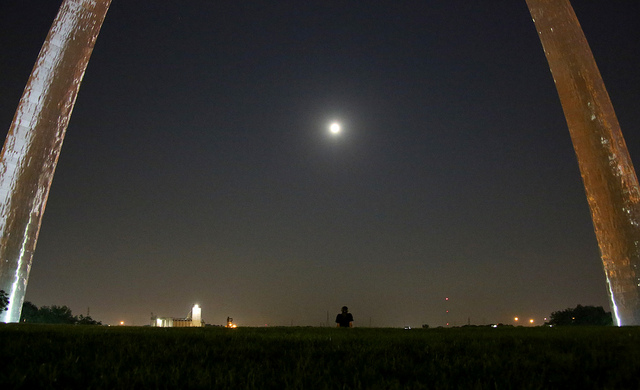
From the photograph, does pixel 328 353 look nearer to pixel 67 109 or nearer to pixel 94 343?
pixel 94 343

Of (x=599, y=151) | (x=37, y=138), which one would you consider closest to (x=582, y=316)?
(x=599, y=151)

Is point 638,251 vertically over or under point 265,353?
over

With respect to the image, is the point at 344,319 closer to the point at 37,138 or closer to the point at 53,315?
the point at 37,138

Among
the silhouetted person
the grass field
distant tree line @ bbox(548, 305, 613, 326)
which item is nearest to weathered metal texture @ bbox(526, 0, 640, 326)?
the silhouetted person

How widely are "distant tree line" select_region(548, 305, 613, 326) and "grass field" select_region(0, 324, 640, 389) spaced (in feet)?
340

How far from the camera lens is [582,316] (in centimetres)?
10506

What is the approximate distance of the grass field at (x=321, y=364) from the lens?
197 inches

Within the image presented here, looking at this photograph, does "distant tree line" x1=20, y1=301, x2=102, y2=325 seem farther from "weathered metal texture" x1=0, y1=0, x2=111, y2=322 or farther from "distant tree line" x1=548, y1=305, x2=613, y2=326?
"distant tree line" x1=548, y1=305, x2=613, y2=326

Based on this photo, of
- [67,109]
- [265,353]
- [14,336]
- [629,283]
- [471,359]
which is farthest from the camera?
[67,109]

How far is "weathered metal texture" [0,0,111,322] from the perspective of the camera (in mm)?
24531

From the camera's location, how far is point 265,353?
7105 millimetres

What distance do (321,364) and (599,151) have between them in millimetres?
25145

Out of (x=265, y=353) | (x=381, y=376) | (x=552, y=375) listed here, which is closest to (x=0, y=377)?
(x=265, y=353)

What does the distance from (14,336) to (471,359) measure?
8.18 m
